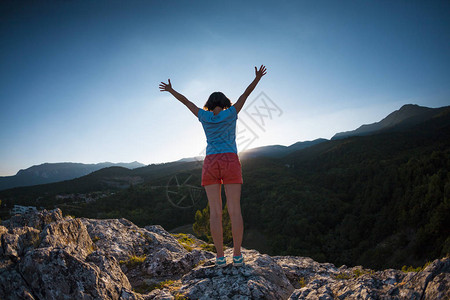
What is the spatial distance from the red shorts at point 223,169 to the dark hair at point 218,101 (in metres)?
0.80

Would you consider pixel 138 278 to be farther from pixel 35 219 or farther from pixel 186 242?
pixel 186 242

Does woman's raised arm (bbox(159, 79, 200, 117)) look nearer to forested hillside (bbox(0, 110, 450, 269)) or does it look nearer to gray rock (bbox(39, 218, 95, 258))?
gray rock (bbox(39, 218, 95, 258))

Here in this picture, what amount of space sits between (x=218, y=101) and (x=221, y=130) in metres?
0.51

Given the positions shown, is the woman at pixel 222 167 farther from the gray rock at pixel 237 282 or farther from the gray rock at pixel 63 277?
the gray rock at pixel 63 277

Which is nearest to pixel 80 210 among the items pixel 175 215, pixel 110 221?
pixel 175 215

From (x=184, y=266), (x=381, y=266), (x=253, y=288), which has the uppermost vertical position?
(x=253, y=288)

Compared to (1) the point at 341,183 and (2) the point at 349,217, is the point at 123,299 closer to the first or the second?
(2) the point at 349,217

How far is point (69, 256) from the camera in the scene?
7.83 ft

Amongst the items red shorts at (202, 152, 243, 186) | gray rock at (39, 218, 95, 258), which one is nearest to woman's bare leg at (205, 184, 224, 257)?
red shorts at (202, 152, 243, 186)

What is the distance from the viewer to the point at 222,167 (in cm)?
308

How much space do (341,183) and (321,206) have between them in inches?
776

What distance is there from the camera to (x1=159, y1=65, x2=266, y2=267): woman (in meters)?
3.10

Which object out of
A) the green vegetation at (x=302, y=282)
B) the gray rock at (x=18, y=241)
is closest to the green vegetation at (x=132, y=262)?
the gray rock at (x=18, y=241)

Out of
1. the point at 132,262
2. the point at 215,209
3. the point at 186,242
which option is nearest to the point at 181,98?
the point at 215,209
